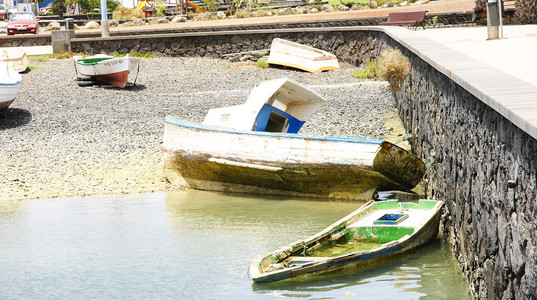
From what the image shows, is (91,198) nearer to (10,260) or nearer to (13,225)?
(13,225)

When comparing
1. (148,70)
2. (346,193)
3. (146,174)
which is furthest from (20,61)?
(346,193)

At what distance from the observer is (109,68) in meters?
21.2

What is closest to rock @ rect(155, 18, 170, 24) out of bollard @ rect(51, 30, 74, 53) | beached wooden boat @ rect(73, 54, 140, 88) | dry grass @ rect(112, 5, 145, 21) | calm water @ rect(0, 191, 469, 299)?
dry grass @ rect(112, 5, 145, 21)

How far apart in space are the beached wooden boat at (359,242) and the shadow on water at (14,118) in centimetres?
1065

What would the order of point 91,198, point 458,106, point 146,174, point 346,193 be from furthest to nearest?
point 146,174 < point 91,198 < point 346,193 < point 458,106

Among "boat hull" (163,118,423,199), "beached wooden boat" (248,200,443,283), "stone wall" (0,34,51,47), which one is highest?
"stone wall" (0,34,51,47)

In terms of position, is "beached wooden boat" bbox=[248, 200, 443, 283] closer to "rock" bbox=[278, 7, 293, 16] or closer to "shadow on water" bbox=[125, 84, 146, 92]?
"shadow on water" bbox=[125, 84, 146, 92]

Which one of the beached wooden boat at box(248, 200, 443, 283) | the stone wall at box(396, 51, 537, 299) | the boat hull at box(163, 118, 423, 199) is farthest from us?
the boat hull at box(163, 118, 423, 199)

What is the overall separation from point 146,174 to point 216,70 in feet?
41.2

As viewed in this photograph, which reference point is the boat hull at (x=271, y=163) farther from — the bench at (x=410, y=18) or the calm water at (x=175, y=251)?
the bench at (x=410, y=18)

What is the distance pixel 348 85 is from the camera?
19859 millimetres

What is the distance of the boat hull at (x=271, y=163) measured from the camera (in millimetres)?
10469

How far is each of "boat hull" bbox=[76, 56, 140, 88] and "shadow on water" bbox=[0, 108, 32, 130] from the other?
364 centimetres

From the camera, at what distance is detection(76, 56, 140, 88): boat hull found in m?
21.2
